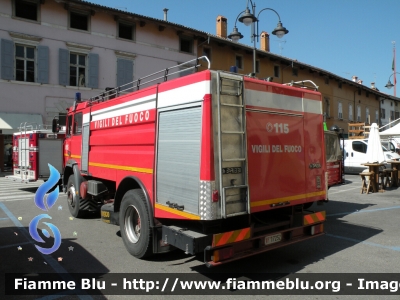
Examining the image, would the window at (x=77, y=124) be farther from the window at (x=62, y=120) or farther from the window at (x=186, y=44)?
the window at (x=186, y=44)

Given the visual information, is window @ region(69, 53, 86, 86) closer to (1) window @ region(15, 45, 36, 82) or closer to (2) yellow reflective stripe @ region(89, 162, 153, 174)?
(1) window @ region(15, 45, 36, 82)

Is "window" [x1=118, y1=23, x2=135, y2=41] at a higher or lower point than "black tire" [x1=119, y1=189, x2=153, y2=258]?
higher

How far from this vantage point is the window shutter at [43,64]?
20.0 meters

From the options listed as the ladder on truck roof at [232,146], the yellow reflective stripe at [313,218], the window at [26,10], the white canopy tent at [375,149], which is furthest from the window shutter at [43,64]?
the yellow reflective stripe at [313,218]

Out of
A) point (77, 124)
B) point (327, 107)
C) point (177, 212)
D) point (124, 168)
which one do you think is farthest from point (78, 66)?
point (327, 107)

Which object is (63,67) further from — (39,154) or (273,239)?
(273,239)

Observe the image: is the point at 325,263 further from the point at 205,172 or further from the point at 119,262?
the point at 119,262

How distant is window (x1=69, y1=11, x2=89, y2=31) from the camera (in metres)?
21.3

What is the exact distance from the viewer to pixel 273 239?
464 cm

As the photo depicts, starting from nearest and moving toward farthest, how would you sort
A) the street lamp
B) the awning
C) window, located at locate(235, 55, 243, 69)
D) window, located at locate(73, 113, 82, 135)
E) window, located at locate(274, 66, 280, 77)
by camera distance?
window, located at locate(73, 113, 82, 135) < the street lamp < the awning < window, located at locate(235, 55, 243, 69) < window, located at locate(274, 66, 280, 77)

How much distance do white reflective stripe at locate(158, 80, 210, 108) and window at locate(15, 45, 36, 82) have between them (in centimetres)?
1809

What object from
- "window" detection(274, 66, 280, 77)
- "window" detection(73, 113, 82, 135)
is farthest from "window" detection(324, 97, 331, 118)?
"window" detection(73, 113, 82, 135)

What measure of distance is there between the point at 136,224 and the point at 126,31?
20.9 metres

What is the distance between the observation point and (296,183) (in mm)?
5066
